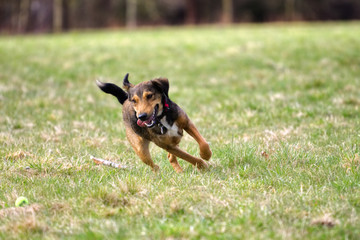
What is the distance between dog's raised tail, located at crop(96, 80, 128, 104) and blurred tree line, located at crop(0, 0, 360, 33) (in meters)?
26.9

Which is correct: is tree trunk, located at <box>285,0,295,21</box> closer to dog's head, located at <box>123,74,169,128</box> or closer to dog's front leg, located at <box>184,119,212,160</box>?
dog's front leg, located at <box>184,119,212,160</box>

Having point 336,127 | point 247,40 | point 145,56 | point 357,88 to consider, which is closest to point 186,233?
point 336,127

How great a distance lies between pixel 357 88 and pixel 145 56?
25.8ft

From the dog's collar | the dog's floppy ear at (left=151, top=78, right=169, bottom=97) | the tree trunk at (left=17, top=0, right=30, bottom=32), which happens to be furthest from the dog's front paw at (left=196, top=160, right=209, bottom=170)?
the tree trunk at (left=17, top=0, right=30, bottom=32)

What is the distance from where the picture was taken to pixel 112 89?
5.45 meters

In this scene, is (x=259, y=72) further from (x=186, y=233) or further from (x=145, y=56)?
(x=186, y=233)

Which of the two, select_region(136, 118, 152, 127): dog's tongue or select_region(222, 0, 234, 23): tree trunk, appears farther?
select_region(222, 0, 234, 23): tree trunk

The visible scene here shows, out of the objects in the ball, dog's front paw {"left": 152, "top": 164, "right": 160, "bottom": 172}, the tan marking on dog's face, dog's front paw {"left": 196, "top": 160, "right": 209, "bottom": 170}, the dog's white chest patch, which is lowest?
dog's front paw {"left": 152, "top": 164, "right": 160, "bottom": 172}

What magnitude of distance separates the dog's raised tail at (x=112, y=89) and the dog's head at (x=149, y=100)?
68 cm

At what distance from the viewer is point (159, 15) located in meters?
36.2

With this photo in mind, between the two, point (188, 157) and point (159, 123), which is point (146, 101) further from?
point (188, 157)

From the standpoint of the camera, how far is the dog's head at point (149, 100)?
14.6ft

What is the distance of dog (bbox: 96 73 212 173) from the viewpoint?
4547 millimetres

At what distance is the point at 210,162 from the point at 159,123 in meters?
0.78
